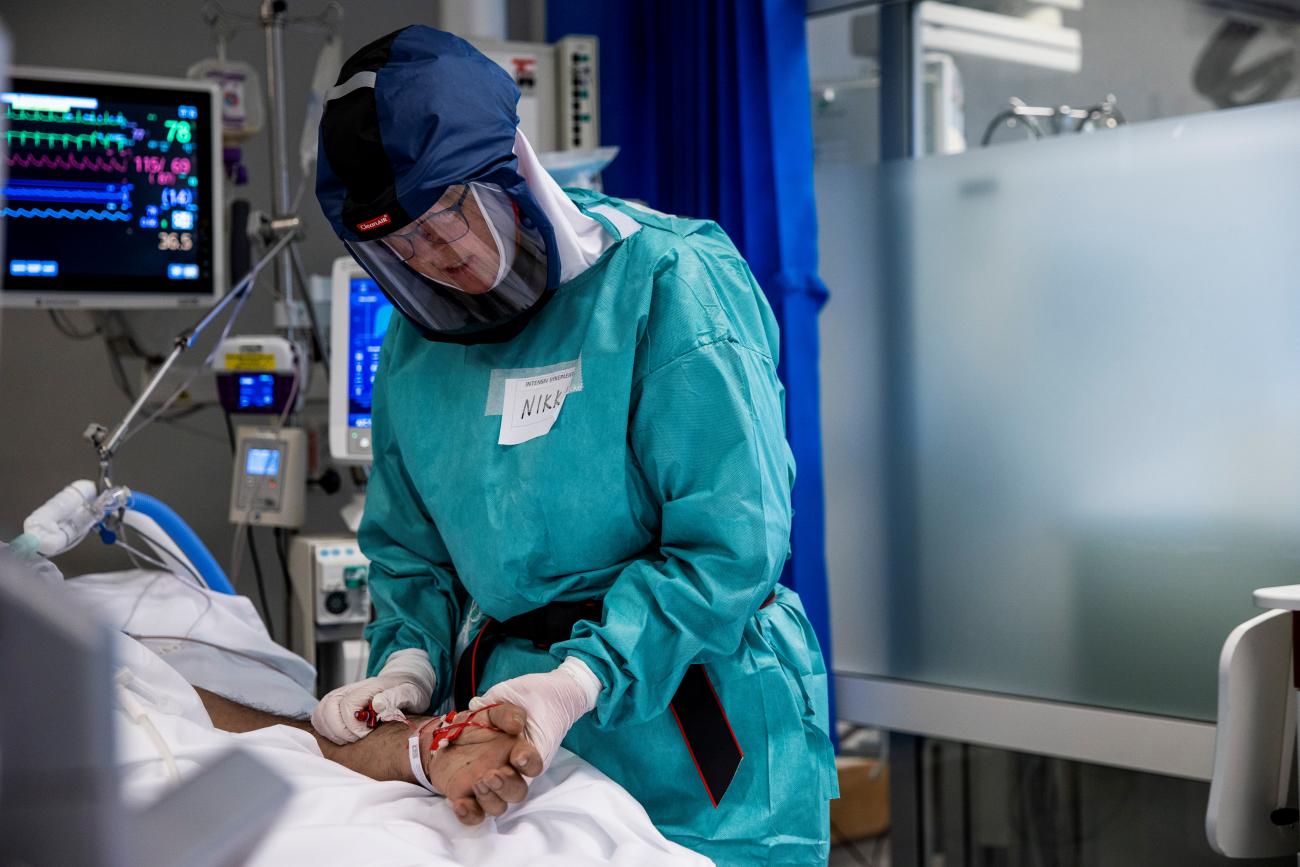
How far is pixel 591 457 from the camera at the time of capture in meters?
1.35

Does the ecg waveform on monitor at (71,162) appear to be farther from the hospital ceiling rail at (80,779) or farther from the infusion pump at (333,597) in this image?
the hospital ceiling rail at (80,779)

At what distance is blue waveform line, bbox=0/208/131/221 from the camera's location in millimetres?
2652

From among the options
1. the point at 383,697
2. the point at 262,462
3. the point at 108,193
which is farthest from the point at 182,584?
the point at 108,193

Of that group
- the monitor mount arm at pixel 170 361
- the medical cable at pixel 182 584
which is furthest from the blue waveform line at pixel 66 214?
the medical cable at pixel 182 584

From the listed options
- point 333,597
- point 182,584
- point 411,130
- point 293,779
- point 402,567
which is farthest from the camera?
point 333,597

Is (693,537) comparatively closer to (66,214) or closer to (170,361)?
(170,361)

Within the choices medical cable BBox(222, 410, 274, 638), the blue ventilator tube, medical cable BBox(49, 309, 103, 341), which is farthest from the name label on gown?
medical cable BBox(49, 309, 103, 341)

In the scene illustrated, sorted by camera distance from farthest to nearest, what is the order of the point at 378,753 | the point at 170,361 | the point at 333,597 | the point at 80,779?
the point at 333,597 < the point at 170,361 < the point at 378,753 < the point at 80,779

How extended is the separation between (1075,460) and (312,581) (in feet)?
5.40

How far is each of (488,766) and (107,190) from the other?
2.09 m

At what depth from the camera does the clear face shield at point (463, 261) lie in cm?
132

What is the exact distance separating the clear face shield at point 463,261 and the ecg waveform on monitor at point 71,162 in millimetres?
1616

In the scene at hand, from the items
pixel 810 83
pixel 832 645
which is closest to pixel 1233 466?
pixel 832 645

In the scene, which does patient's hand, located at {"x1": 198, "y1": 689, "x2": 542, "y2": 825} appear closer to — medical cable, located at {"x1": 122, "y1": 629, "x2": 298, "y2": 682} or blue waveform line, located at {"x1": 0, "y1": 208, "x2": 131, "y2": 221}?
medical cable, located at {"x1": 122, "y1": 629, "x2": 298, "y2": 682}
